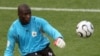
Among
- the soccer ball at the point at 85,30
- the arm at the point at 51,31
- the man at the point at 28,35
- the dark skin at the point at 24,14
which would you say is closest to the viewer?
the arm at the point at 51,31

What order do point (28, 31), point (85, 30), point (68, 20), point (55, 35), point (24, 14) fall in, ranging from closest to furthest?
1. point (55, 35)
2. point (24, 14)
3. point (28, 31)
4. point (85, 30)
5. point (68, 20)

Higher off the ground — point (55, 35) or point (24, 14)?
point (24, 14)

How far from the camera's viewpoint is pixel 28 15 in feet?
31.9

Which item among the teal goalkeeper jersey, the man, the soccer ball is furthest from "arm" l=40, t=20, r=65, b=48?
the soccer ball

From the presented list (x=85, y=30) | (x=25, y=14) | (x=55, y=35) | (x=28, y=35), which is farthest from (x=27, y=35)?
(x=85, y=30)

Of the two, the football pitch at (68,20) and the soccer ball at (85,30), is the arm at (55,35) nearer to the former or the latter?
the soccer ball at (85,30)

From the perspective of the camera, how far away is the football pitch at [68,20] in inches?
540

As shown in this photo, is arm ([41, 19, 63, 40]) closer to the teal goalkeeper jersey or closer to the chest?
the teal goalkeeper jersey

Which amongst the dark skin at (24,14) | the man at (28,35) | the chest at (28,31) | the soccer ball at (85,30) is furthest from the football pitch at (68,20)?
the dark skin at (24,14)

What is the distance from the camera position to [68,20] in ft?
51.8

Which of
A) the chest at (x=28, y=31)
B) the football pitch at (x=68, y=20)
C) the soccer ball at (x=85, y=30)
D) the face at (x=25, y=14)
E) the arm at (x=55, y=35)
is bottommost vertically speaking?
the football pitch at (x=68, y=20)

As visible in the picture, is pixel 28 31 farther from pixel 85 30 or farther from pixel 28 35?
pixel 85 30

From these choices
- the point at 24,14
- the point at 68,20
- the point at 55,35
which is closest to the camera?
the point at 55,35
